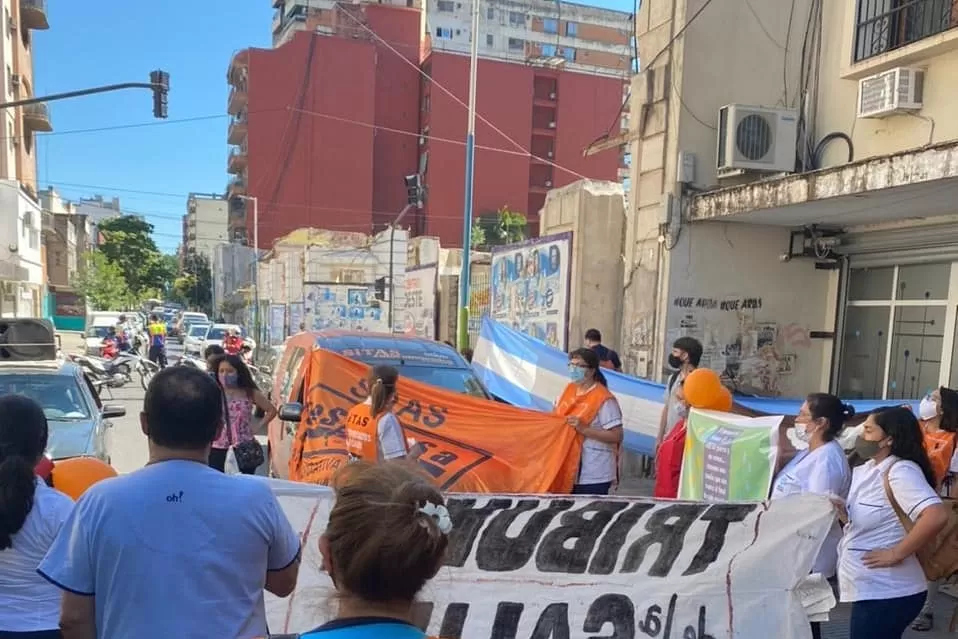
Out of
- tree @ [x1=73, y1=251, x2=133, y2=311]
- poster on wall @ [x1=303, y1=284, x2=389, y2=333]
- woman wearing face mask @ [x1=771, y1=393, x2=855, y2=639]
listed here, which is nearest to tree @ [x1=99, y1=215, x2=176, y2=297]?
tree @ [x1=73, y1=251, x2=133, y2=311]

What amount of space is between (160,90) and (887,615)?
53.5 feet

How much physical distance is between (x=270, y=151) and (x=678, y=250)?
4720cm

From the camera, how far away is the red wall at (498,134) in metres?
53.2

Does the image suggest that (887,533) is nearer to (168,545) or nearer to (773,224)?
(168,545)

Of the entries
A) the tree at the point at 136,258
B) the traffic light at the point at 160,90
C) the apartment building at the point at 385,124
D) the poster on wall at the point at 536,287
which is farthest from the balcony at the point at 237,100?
the poster on wall at the point at 536,287

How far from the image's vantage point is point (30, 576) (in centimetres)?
256

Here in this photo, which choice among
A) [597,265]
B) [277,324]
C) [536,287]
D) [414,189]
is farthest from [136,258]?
[597,265]

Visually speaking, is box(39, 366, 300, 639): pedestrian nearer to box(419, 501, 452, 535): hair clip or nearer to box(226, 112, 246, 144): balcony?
box(419, 501, 452, 535): hair clip

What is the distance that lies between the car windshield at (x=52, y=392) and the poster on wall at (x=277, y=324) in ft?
60.5

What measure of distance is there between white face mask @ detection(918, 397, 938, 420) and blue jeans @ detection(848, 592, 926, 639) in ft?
8.05

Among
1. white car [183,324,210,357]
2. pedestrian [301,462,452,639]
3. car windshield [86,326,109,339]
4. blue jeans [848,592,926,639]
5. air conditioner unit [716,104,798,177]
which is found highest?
air conditioner unit [716,104,798,177]

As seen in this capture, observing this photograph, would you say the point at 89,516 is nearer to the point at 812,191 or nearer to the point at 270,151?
the point at 812,191

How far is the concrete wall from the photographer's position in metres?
10.7

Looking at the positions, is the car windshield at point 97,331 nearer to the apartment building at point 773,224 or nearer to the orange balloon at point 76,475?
the apartment building at point 773,224
